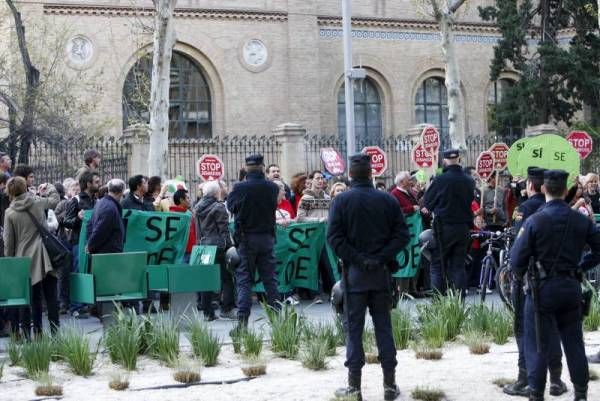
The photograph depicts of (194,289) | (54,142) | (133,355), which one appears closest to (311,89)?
(54,142)

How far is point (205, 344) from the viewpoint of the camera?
42.1ft

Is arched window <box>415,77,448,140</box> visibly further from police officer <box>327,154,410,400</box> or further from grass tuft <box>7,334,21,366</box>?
police officer <box>327,154,410,400</box>

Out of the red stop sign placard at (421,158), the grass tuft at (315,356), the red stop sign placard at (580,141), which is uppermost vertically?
the red stop sign placard at (580,141)

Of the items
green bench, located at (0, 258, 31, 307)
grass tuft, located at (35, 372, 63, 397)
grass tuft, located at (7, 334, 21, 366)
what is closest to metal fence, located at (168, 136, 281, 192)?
green bench, located at (0, 258, 31, 307)

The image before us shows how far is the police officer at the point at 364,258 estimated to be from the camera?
1087 cm

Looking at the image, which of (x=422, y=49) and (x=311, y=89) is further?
(x=422, y=49)

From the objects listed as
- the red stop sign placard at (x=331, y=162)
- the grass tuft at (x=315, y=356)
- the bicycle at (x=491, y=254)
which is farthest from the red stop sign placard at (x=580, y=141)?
the grass tuft at (x=315, y=356)

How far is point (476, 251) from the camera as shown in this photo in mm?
20750

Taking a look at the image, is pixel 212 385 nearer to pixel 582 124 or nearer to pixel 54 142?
pixel 54 142

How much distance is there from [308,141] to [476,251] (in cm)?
1413

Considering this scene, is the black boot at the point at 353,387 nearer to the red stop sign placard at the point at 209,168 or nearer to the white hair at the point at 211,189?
the white hair at the point at 211,189

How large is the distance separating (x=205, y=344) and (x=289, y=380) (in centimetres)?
120

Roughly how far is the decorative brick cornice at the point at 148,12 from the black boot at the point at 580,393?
2737 centimetres

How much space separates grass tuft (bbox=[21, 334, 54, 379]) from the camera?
1228 cm
